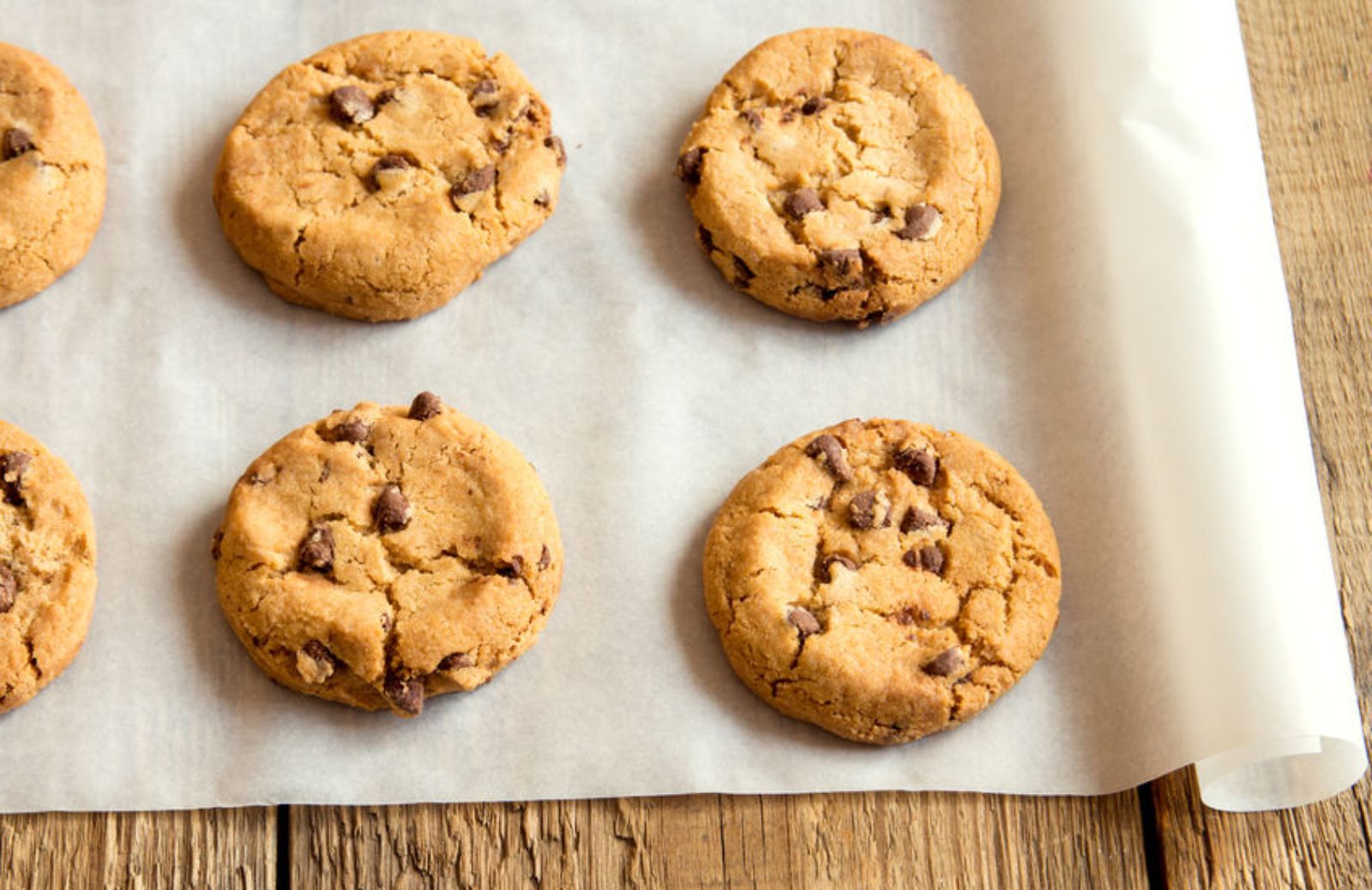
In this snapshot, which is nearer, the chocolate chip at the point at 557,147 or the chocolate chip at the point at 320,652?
the chocolate chip at the point at 320,652

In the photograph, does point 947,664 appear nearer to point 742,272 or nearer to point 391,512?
point 742,272

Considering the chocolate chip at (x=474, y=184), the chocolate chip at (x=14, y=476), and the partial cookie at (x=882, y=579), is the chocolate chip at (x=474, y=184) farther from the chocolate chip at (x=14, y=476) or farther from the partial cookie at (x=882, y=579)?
the chocolate chip at (x=14, y=476)

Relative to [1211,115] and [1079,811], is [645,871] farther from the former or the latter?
[1211,115]

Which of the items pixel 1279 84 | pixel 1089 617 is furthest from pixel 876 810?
pixel 1279 84

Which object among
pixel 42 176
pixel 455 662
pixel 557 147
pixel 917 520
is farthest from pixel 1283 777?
pixel 42 176

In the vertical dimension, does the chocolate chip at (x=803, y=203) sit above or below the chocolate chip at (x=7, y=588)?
above

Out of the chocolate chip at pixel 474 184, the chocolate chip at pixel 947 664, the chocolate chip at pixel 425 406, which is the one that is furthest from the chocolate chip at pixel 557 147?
the chocolate chip at pixel 947 664
